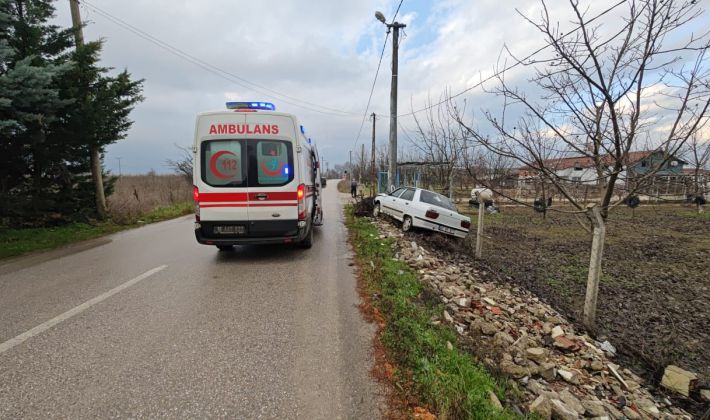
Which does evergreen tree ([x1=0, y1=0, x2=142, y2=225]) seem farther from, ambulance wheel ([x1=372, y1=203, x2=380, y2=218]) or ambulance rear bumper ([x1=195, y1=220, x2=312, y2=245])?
ambulance wheel ([x1=372, y1=203, x2=380, y2=218])

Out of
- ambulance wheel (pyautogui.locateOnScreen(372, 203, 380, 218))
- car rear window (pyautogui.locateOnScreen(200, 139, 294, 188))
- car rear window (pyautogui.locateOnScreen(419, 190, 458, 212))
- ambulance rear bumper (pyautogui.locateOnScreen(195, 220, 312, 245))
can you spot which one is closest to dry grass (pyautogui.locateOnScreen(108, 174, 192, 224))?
ambulance rear bumper (pyautogui.locateOnScreen(195, 220, 312, 245))

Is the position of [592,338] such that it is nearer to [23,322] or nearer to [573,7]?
[573,7]

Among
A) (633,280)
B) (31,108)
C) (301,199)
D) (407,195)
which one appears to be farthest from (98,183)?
(633,280)

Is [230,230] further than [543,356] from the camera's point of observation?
Yes

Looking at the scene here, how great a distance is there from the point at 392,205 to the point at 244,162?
5.99 meters

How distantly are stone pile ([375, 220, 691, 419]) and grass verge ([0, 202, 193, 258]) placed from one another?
367 inches

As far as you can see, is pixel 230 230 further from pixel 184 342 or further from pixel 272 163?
pixel 184 342

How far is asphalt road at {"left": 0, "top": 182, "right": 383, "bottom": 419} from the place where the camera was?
8.06ft

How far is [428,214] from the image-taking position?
30.2 feet

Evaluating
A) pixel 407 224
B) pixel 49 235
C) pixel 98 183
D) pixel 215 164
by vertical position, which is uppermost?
pixel 215 164

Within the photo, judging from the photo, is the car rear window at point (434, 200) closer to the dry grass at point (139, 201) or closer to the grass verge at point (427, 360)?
the grass verge at point (427, 360)

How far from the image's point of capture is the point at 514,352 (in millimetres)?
3506

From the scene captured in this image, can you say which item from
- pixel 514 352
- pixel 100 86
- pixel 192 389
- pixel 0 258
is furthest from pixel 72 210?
pixel 514 352

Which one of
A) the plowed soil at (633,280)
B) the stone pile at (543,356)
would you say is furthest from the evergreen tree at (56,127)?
the plowed soil at (633,280)
